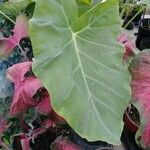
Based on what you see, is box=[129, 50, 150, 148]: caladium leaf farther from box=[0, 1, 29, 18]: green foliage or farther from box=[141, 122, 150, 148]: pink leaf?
box=[0, 1, 29, 18]: green foliage

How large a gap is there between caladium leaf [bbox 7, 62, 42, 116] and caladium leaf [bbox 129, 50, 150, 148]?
333 mm

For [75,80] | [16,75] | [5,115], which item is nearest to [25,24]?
[16,75]

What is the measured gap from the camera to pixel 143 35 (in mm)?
2344

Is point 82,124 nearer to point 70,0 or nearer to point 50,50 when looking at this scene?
point 50,50

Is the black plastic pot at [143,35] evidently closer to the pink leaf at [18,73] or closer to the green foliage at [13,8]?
the green foliage at [13,8]

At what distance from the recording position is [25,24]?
1.54 m

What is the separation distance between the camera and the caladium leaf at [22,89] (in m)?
1.29

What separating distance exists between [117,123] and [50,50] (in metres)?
0.29

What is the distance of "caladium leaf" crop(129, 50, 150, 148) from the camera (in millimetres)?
→ 1177

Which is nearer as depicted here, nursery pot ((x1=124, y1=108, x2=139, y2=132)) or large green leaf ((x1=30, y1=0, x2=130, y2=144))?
large green leaf ((x1=30, y1=0, x2=130, y2=144))

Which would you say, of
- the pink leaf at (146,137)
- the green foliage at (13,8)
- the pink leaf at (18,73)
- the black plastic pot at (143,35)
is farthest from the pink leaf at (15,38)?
the black plastic pot at (143,35)

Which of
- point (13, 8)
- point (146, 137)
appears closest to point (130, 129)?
point (146, 137)

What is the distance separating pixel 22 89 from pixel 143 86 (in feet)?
1.38

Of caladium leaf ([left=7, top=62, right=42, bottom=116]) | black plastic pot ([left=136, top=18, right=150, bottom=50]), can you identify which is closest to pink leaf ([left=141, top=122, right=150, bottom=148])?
caladium leaf ([left=7, top=62, right=42, bottom=116])
